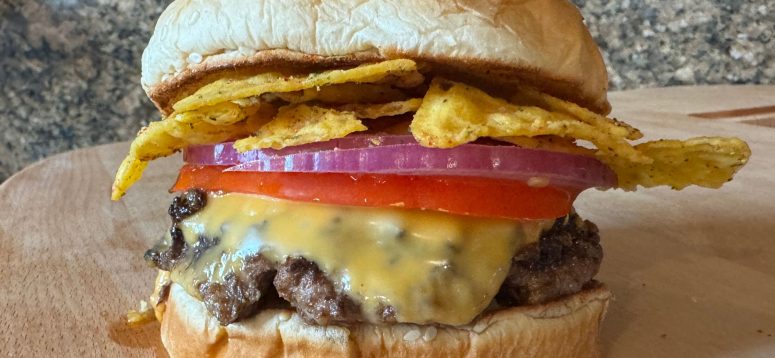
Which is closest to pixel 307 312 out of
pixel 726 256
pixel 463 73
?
pixel 463 73

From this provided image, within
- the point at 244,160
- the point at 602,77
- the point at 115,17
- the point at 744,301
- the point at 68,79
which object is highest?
the point at 602,77

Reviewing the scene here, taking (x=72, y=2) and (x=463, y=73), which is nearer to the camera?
(x=463, y=73)

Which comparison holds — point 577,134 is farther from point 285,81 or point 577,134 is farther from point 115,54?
point 115,54

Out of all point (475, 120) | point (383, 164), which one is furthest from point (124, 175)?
point (475, 120)

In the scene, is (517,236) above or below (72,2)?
above

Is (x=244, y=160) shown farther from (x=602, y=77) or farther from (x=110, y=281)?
(x=110, y=281)

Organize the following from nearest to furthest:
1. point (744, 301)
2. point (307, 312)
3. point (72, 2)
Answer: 1. point (307, 312)
2. point (744, 301)
3. point (72, 2)

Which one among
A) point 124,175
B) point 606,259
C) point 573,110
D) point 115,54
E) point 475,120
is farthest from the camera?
A: point 115,54
